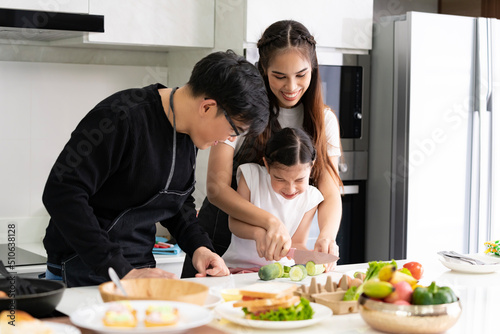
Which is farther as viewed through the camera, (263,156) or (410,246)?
(410,246)

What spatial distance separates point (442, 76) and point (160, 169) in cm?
183

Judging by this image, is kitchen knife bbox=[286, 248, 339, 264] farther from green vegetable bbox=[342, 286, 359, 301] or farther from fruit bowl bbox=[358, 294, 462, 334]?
fruit bowl bbox=[358, 294, 462, 334]

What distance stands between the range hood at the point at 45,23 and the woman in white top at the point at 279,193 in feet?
2.93

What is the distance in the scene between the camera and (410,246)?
10.5 ft

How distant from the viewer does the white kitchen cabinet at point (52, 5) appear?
2.55 meters

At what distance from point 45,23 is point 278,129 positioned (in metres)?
0.97

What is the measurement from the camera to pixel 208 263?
1.83 metres

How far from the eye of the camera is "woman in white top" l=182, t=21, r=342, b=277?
213cm

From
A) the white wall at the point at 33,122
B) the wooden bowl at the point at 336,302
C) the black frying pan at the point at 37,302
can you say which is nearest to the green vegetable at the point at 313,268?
the wooden bowl at the point at 336,302

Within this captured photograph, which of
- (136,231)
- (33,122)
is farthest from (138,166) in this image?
(33,122)

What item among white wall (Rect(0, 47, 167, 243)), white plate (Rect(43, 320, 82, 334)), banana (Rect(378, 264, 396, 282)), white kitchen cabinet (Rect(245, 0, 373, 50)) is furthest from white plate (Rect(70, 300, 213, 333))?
white wall (Rect(0, 47, 167, 243))

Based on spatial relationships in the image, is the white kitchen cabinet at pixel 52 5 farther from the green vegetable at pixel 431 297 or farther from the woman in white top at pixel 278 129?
the green vegetable at pixel 431 297

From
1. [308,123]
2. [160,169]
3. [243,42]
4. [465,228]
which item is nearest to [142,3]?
[243,42]

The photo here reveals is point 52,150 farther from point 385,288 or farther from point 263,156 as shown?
point 385,288
